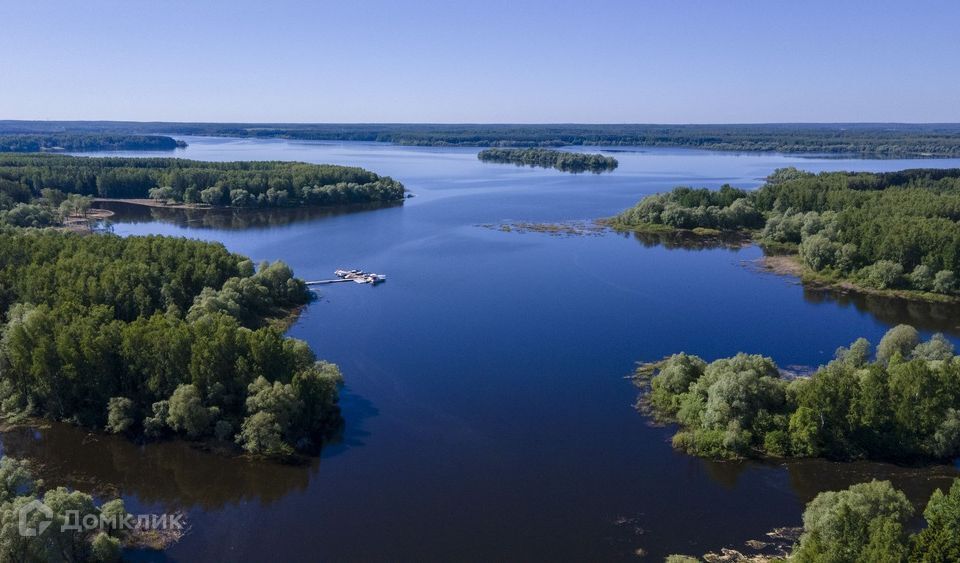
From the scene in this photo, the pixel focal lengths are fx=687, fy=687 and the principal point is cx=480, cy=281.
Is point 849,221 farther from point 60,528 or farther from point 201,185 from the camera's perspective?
point 201,185

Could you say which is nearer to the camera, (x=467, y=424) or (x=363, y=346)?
(x=467, y=424)

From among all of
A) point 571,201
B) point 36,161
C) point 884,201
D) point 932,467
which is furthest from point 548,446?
point 36,161

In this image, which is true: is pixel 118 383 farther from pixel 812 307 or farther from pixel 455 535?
pixel 812 307

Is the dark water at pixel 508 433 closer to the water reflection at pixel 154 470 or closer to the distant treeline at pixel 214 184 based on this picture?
the water reflection at pixel 154 470

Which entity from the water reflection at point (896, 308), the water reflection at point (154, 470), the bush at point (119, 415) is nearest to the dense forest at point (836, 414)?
the water reflection at point (154, 470)

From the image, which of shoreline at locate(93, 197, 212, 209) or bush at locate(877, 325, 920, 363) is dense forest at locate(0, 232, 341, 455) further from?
shoreline at locate(93, 197, 212, 209)

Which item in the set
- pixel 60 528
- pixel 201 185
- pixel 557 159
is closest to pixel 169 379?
pixel 60 528

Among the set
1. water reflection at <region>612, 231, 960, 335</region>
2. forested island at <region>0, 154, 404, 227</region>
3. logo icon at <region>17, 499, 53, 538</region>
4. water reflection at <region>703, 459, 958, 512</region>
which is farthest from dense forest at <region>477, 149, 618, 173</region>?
logo icon at <region>17, 499, 53, 538</region>
